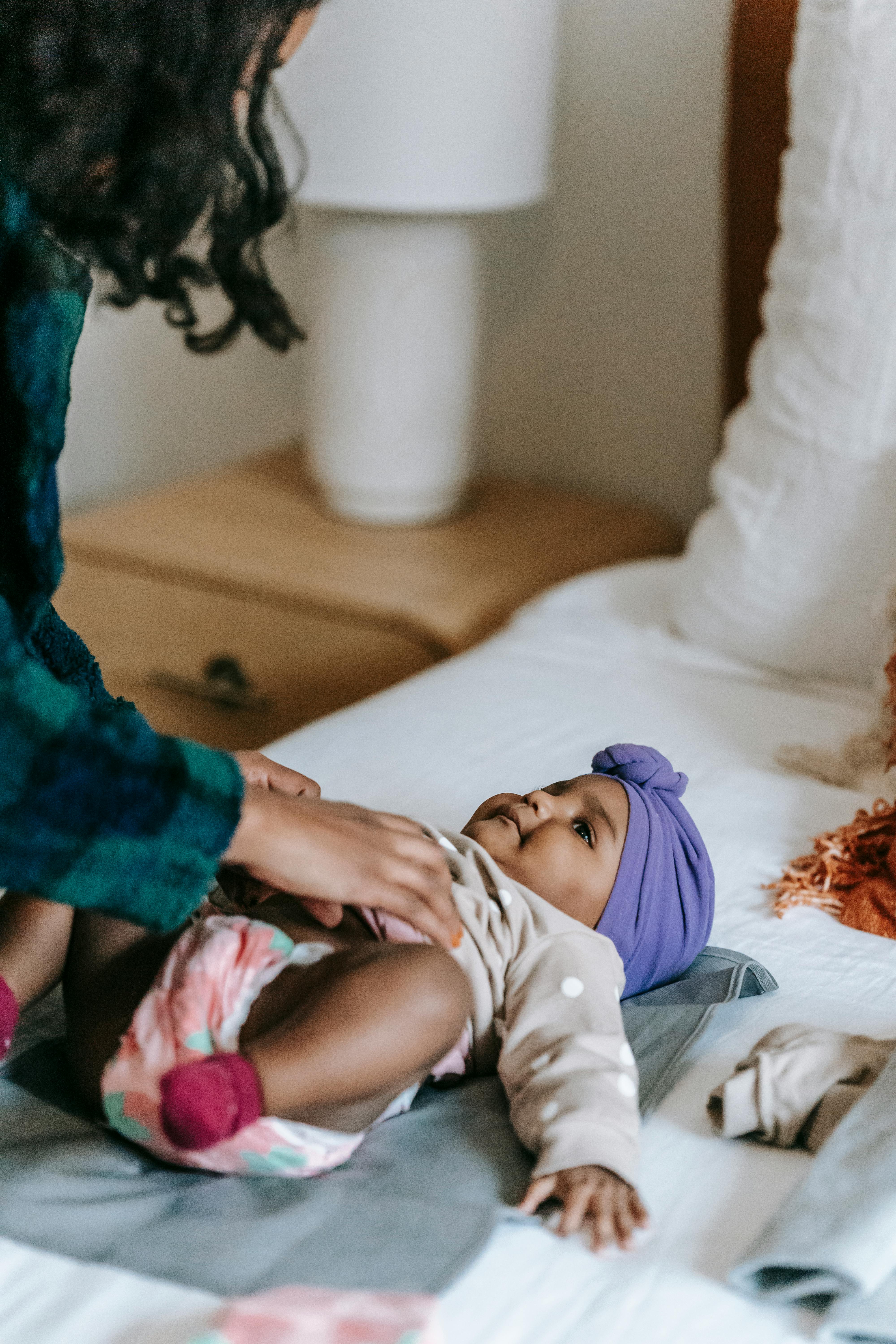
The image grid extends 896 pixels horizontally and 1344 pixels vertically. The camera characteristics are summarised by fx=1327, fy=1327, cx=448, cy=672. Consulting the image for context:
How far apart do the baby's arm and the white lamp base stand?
103 centimetres

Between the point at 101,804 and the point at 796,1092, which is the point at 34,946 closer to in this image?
the point at 101,804

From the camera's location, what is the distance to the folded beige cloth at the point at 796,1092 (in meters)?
0.69

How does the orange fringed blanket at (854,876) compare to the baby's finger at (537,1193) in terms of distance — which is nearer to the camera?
the baby's finger at (537,1193)

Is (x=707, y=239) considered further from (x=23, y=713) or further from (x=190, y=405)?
(x=23, y=713)

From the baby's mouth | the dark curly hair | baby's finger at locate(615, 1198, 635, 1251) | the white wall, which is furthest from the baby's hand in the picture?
the white wall

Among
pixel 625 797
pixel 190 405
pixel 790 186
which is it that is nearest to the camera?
pixel 625 797

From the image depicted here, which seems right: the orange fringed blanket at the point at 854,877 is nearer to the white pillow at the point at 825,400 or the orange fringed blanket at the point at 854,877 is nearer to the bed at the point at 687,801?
the bed at the point at 687,801

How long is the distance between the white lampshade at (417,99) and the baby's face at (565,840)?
845 millimetres

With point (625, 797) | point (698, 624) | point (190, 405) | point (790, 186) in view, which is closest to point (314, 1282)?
point (625, 797)

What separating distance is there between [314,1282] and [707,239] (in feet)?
4.85

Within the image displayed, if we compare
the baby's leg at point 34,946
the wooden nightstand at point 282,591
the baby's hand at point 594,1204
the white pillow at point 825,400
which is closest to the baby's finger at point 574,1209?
the baby's hand at point 594,1204

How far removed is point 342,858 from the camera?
2.12 ft

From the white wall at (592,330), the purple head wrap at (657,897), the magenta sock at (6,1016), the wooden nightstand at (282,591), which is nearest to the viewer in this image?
the magenta sock at (6,1016)

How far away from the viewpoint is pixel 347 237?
164 cm
